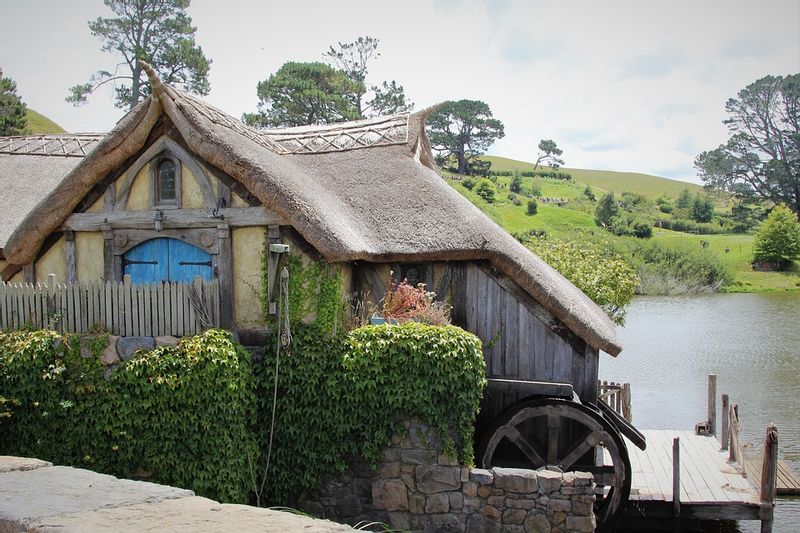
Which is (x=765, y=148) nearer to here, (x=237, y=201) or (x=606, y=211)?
(x=606, y=211)

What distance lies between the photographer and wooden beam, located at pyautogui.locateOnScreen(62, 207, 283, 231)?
9617 millimetres

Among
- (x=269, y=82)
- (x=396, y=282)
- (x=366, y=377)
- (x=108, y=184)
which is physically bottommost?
(x=366, y=377)

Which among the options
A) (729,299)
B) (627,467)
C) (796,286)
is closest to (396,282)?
(627,467)

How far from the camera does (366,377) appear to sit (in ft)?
29.7

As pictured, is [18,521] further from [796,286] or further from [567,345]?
[796,286]

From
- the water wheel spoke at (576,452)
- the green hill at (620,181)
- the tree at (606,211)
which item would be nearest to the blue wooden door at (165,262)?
the water wheel spoke at (576,452)

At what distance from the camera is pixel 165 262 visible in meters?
10.4

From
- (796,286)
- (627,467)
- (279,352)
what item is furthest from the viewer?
(796,286)

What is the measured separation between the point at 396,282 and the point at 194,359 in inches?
134

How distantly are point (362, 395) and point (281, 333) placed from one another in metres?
1.39

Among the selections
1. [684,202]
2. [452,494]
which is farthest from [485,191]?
[452,494]

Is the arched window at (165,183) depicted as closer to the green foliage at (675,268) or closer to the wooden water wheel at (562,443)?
the wooden water wheel at (562,443)

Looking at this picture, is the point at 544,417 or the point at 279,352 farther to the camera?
the point at 544,417

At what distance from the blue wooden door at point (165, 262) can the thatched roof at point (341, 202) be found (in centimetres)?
122
